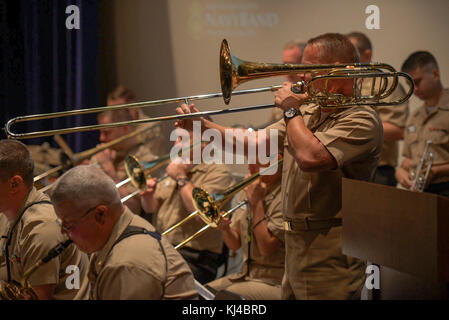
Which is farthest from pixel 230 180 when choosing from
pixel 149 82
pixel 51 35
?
pixel 51 35

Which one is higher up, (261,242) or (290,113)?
(290,113)

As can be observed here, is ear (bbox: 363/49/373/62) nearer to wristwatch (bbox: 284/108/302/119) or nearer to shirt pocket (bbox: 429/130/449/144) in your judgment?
shirt pocket (bbox: 429/130/449/144)

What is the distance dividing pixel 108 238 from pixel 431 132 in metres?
2.54

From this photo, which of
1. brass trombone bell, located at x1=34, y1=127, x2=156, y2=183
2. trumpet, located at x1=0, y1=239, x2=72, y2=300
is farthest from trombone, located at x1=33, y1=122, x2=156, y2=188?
trumpet, located at x1=0, y1=239, x2=72, y2=300

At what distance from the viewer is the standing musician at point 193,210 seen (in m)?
3.61

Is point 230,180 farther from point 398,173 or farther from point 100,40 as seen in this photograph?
point 100,40

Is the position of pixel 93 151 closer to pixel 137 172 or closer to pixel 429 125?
pixel 137 172

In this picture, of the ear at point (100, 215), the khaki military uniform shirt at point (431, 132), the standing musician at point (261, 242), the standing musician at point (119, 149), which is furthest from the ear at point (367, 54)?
the ear at point (100, 215)

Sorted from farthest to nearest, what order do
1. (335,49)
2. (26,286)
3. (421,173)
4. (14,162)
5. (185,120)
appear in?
(421,173), (185,120), (14,162), (335,49), (26,286)

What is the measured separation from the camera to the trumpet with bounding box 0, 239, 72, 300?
7.36 feet

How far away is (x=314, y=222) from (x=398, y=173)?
5.68 feet

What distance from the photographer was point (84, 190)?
2.08 meters

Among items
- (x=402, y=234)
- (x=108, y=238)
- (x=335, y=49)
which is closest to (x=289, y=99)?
(x=335, y=49)

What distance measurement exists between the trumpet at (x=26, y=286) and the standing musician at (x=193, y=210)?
1324 mm
